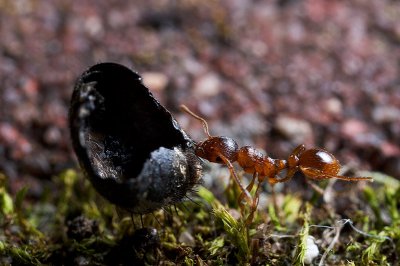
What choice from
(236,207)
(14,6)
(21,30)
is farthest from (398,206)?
(14,6)

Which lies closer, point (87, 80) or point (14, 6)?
point (87, 80)

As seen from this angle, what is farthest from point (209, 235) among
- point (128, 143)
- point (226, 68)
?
point (226, 68)

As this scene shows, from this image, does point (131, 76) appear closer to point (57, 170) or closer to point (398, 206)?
point (398, 206)

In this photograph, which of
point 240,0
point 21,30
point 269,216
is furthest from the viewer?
point 240,0

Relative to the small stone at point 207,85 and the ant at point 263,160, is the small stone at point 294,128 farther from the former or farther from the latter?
the ant at point 263,160

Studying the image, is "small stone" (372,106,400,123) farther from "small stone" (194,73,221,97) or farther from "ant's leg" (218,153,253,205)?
"ant's leg" (218,153,253,205)

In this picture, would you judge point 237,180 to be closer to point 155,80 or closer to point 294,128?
point 294,128

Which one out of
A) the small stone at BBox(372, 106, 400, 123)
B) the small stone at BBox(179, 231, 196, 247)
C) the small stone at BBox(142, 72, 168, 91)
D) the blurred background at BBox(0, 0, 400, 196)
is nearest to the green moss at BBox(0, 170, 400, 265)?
the small stone at BBox(179, 231, 196, 247)
